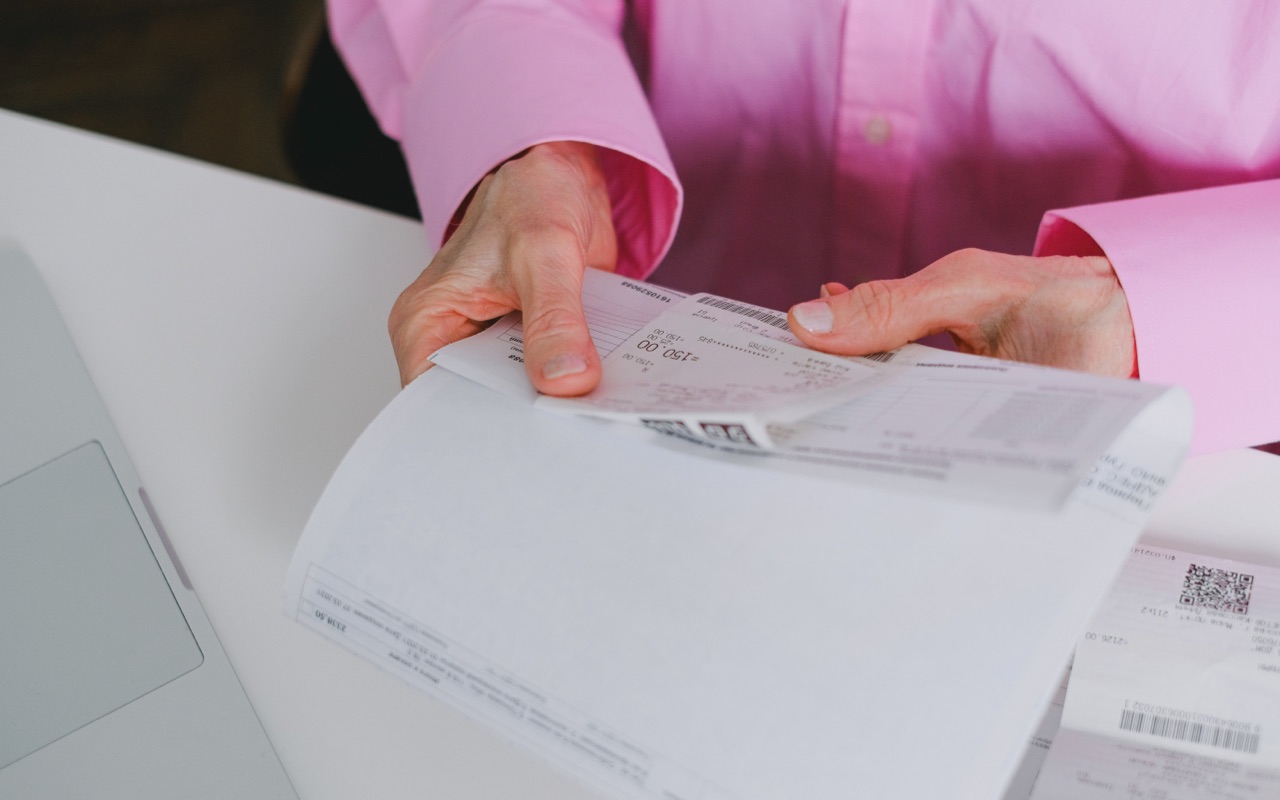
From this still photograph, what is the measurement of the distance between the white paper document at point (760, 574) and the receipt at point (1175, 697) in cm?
11

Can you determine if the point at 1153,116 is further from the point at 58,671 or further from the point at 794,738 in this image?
the point at 58,671

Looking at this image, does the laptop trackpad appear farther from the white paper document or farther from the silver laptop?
the white paper document

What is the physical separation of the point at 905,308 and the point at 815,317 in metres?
0.05

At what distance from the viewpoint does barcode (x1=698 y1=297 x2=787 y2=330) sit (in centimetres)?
52

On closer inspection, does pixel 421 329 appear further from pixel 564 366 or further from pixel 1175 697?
pixel 1175 697

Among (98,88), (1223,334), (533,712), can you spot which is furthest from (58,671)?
(98,88)

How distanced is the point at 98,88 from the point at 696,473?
6.45 ft

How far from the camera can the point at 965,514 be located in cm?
38

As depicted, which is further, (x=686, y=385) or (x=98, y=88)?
(x=98, y=88)

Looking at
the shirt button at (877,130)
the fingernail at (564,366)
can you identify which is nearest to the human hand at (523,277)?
the fingernail at (564,366)

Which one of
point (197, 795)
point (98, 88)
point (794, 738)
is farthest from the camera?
point (98, 88)

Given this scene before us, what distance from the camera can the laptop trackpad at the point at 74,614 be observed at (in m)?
0.51

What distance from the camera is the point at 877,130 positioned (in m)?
0.76

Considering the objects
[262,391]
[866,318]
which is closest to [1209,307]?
[866,318]
